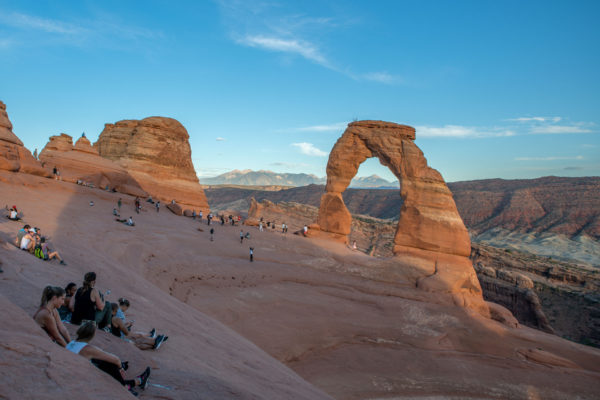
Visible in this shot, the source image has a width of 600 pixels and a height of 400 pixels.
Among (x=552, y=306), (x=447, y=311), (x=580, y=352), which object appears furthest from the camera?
(x=552, y=306)

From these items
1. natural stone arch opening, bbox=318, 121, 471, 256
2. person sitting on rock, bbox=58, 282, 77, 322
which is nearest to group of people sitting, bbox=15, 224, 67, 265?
person sitting on rock, bbox=58, 282, 77, 322

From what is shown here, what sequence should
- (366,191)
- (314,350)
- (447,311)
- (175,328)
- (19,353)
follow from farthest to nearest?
(366,191)
(447,311)
(314,350)
(175,328)
(19,353)

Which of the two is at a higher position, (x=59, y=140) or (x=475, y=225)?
(x=59, y=140)

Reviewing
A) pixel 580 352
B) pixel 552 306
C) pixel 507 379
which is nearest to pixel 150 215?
pixel 507 379

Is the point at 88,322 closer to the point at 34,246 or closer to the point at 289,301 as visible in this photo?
the point at 34,246

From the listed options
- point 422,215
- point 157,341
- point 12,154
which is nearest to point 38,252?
point 157,341

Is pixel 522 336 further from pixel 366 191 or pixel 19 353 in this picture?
pixel 366 191

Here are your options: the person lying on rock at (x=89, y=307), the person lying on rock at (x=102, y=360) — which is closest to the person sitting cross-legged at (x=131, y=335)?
the person lying on rock at (x=89, y=307)
